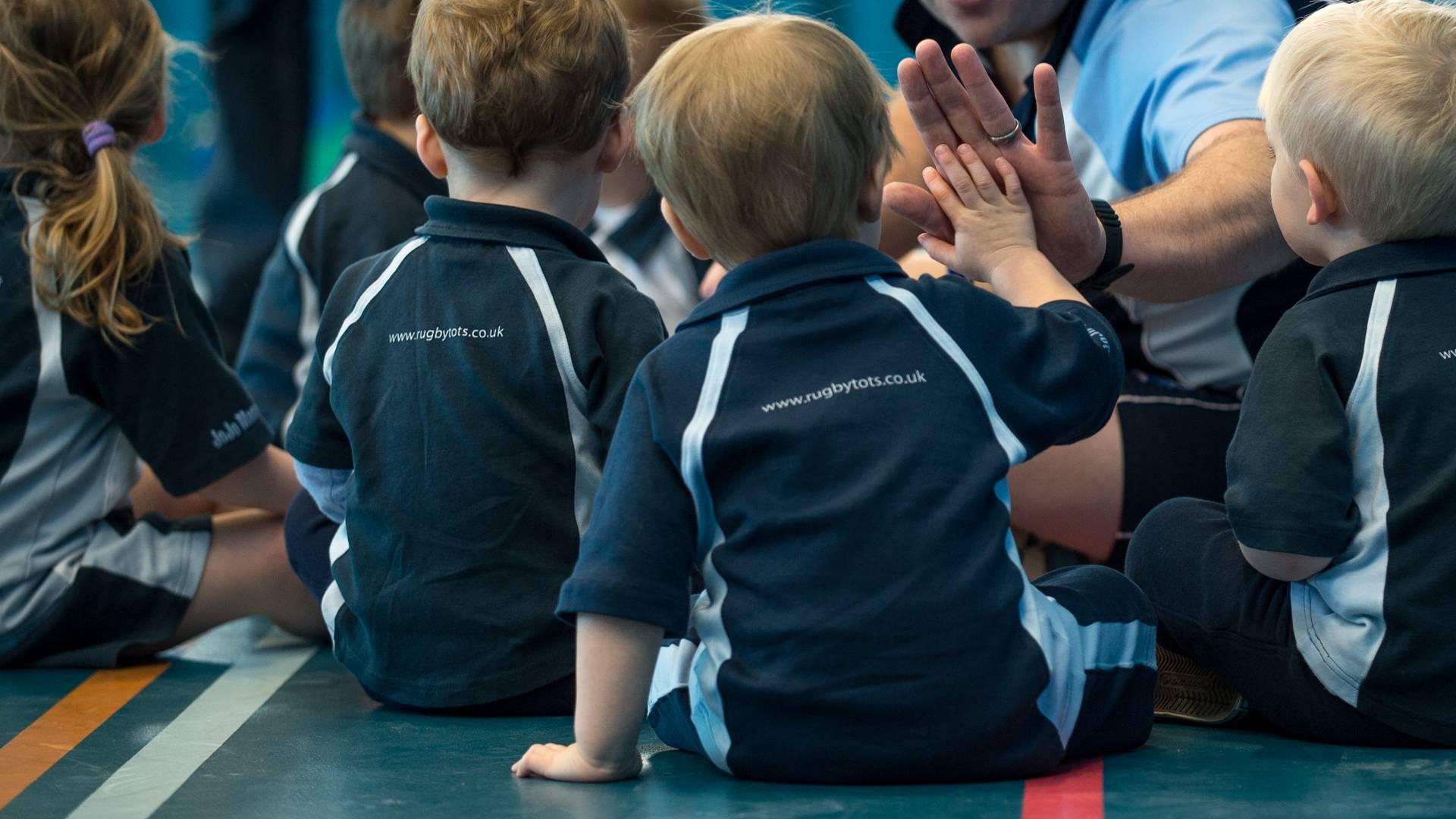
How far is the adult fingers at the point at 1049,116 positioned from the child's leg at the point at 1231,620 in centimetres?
45

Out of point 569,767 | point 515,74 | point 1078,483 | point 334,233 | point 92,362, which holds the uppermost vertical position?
point 515,74

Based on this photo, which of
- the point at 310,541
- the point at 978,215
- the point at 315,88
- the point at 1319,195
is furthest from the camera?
the point at 315,88

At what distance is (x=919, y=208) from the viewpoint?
1.73 m

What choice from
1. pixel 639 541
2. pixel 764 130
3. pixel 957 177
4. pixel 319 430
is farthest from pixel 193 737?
pixel 957 177

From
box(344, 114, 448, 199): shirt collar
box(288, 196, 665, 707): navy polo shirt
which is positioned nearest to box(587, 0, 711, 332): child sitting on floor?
box(344, 114, 448, 199): shirt collar

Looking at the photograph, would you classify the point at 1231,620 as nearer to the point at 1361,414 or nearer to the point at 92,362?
the point at 1361,414

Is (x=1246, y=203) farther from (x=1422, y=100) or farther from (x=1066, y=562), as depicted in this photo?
(x=1066, y=562)

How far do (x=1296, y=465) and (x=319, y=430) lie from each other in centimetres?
114

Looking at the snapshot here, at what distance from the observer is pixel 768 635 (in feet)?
4.66

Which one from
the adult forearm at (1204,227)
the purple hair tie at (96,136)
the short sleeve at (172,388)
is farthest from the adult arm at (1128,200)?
the purple hair tie at (96,136)

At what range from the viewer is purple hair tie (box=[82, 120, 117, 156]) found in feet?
7.08

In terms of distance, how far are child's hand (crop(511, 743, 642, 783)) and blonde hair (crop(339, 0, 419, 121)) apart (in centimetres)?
191

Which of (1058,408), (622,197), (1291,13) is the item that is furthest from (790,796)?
(622,197)

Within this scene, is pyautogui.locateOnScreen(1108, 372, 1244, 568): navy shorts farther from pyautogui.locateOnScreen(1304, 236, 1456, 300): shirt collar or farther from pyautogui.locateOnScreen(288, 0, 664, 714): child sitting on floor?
pyautogui.locateOnScreen(288, 0, 664, 714): child sitting on floor
